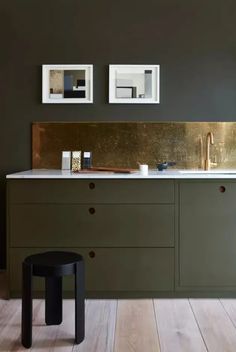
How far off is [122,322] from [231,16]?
2435mm

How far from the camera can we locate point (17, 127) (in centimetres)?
354

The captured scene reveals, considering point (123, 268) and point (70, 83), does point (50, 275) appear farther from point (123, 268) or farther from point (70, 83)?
point (70, 83)

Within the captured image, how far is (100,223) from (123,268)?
342 millimetres

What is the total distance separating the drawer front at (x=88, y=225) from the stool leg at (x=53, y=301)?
16.2 inches

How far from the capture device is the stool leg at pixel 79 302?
230cm

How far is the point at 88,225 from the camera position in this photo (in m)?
2.96

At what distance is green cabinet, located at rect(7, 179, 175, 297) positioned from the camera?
2945 mm

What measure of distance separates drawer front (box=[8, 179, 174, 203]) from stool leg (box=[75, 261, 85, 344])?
70 centimetres

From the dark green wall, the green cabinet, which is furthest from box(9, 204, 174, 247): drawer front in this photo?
the dark green wall

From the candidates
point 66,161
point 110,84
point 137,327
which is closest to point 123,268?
point 137,327

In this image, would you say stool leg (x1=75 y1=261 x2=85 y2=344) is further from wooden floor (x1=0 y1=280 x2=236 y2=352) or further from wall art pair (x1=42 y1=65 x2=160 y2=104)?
wall art pair (x1=42 y1=65 x2=160 y2=104)

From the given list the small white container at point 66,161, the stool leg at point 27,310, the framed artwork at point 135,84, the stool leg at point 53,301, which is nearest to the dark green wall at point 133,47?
the framed artwork at point 135,84

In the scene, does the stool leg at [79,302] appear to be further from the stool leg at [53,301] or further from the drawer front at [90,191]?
the drawer front at [90,191]

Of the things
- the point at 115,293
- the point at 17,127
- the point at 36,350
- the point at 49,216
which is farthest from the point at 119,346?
the point at 17,127
